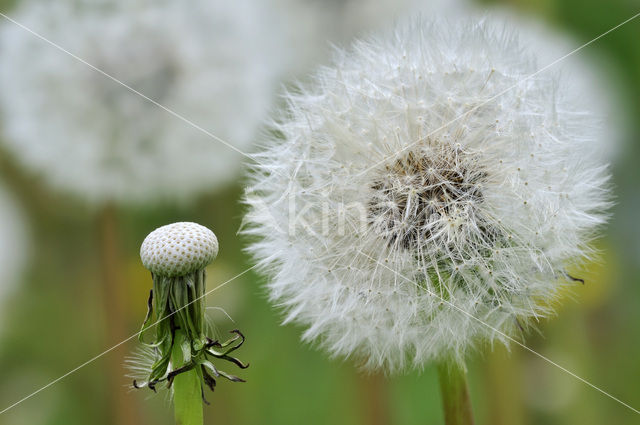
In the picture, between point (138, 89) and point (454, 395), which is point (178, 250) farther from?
point (138, 89)

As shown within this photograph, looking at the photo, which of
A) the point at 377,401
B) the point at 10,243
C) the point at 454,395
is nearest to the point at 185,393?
the point at 454,395

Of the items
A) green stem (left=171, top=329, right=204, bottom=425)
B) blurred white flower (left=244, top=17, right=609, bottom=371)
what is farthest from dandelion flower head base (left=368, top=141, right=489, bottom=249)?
green stem (left=171, top=329, right=204, bottom=425)

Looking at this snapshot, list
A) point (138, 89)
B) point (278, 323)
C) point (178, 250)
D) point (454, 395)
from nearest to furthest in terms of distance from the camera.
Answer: point (178, 250) → point (454, 395) → point (138, 89) → point (278, 323)

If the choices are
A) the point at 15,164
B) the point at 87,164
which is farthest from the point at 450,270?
the point at 15,164

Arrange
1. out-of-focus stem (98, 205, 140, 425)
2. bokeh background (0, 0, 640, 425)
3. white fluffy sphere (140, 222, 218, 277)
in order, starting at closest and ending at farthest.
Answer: white fluffy sphere (140, 222, 218, 277) → out-of-focus stem (98, 205, 140, 425) → bokeh background (0, 0, 640, 425)

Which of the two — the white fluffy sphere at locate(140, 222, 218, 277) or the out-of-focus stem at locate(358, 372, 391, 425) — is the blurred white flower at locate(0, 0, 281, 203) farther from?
the white fluffy sphere at locate(140, 222, 218, 277)

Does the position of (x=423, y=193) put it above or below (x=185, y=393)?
above
